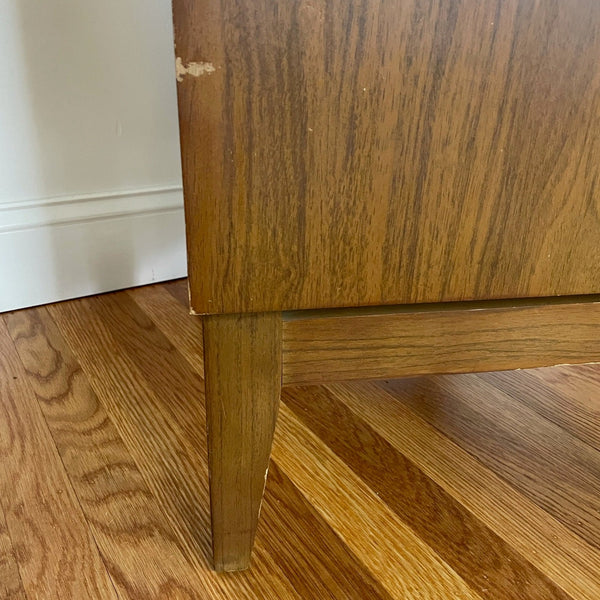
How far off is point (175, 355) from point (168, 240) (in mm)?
316

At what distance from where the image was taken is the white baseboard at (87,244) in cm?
100

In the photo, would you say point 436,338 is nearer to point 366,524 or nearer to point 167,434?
point 366,524

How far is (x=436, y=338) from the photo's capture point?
43 centimetres

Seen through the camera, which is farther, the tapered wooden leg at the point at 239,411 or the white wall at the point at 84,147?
the white wall at the point at 84,147

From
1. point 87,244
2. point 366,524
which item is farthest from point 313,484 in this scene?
point 87,244

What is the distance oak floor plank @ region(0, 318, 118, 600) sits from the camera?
0.51m

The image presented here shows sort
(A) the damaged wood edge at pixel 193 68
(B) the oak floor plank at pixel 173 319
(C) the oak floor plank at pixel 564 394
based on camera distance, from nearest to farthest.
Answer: (A) the damaged wood edge at pixel 193 68
(C) the oak floor plank at pixel 564 394
(B) the oak floor plank at pixel 173 319

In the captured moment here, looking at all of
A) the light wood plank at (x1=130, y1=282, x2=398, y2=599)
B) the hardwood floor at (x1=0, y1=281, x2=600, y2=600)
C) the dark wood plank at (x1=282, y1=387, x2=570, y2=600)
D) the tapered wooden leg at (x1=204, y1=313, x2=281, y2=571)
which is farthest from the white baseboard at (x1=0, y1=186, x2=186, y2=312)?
the tapered wooden leg at (x1=204, y1=313, x2=281, y2=571)

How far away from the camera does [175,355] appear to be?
2.93 feet

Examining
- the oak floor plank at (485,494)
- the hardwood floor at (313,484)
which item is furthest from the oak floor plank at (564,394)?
the oak floor plank at (485,494)

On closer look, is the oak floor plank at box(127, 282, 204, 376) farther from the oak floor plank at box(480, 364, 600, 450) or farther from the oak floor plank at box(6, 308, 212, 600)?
the oak floor plank at box(480, 364, 600, 450)

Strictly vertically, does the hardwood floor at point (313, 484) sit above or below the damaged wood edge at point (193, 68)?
below

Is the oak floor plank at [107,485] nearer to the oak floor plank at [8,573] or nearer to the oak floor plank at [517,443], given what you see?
the oak floor plank at [8,573]

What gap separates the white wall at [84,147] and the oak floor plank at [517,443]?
556 mm
